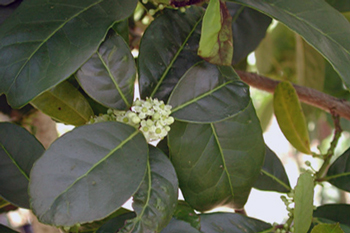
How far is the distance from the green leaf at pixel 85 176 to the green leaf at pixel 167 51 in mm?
139

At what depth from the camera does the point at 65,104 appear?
58 centimetres

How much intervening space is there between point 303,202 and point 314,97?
0.40 meters

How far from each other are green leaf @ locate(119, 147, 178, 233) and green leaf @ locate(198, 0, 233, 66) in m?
0.17

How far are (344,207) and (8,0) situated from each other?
31.2 inches

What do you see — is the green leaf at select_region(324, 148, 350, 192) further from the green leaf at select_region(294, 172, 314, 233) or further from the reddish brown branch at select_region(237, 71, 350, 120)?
the green leaf at select_region(294, 172, 314, 233)

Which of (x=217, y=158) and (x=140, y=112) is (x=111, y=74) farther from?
(x=217, y=158)

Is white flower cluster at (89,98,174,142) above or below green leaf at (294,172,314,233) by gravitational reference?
above

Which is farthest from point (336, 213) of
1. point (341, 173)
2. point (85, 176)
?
point (85, 176)

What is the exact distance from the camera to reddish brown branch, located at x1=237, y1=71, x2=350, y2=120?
89cm

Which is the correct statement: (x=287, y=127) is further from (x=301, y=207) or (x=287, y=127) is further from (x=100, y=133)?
(x=100, y=133)

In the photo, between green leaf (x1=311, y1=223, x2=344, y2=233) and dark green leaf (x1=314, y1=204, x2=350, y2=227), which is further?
dark green leaf (x1=314, y1=204, x2=350, y2=227)

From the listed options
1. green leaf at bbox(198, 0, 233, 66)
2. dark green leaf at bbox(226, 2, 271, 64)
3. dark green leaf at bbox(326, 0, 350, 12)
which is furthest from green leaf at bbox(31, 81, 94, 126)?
dark green leaf at bbox(326, 0, 350, 12)

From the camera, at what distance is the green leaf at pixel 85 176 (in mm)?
417

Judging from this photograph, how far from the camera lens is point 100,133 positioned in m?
0.48
